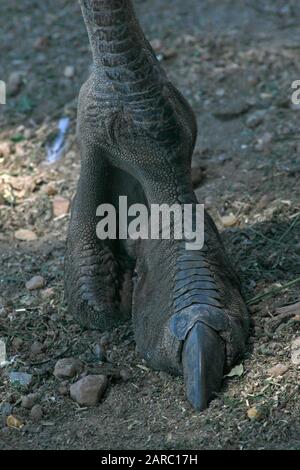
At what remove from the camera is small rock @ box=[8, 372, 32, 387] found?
3322mm

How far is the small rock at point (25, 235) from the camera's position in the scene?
4.30 metres

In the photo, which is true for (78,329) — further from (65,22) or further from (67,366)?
(65,22)

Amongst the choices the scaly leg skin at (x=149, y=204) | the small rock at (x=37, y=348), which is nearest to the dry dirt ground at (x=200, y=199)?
the small rock at (x=37, y=348)

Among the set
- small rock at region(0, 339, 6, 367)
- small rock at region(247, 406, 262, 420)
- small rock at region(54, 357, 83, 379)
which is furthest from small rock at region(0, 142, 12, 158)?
small rock at region(247, 406, 262, 420)

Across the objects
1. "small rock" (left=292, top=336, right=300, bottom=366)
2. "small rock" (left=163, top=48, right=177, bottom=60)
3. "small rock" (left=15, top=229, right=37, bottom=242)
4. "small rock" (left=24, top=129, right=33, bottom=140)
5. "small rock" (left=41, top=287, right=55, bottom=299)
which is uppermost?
"small rock" (left=163, top=48, right=177, bottom=60)

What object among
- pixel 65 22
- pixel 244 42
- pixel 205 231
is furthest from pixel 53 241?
pixel 65 22

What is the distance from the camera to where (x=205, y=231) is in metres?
3.42

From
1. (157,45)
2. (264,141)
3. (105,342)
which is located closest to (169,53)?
(157,45)

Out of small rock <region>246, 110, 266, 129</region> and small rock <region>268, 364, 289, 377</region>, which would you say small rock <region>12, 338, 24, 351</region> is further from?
small rock <region>246, 110, 266, 129</region>

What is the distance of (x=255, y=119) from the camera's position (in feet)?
16.1

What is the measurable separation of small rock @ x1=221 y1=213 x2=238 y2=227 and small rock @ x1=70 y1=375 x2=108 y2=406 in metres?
1.11

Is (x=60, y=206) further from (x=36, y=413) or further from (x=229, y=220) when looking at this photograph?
(x=36, y=413)

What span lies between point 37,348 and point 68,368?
229 mm
